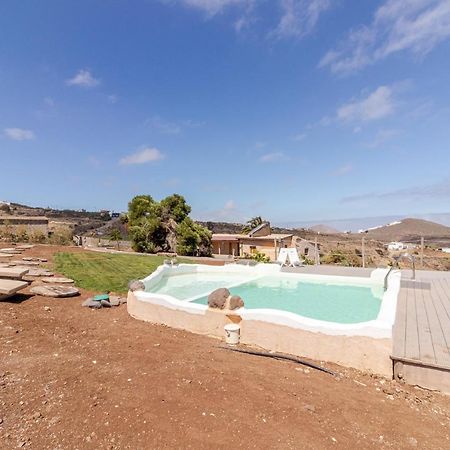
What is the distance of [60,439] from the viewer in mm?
Result: 2865

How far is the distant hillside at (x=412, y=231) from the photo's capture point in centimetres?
3883

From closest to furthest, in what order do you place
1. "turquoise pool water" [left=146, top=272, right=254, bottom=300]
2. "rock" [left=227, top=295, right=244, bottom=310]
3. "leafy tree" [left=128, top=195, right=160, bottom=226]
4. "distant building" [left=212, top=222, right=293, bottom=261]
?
"rock" [left=227, top=295, right=244, bottom=310] < "turquoise pool water" [left=146, top=272, right=254, bottom=300] < "leafy tree" [left=128, top=195, right=160, bottom=226] < "distant building" [left=212, top=222, right=293, bottom=261]

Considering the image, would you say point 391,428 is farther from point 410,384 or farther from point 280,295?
point 280,295

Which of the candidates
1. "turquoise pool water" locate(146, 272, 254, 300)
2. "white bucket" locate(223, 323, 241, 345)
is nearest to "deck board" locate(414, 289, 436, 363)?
"white bucket" locate(223, 323, 241, 345)

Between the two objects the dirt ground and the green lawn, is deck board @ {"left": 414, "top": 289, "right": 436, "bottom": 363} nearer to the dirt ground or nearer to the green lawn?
the dirt ground

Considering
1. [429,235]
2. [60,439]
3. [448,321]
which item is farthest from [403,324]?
[429,235]

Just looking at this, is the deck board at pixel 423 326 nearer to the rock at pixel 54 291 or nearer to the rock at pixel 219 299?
the rock at pixel 219 299

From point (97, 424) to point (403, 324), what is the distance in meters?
5.57

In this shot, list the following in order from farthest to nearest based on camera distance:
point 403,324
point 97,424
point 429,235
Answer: point 429,235 → point 403,324 → point 97,424

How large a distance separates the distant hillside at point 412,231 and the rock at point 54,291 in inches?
1440

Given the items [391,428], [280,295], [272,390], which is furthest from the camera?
[280,295]

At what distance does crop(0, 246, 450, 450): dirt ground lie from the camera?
2986 mm

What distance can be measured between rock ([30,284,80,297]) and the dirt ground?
222cm

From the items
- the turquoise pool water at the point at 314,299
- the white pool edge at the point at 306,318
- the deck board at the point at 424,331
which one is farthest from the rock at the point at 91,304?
the deck board at the point at 424,331
